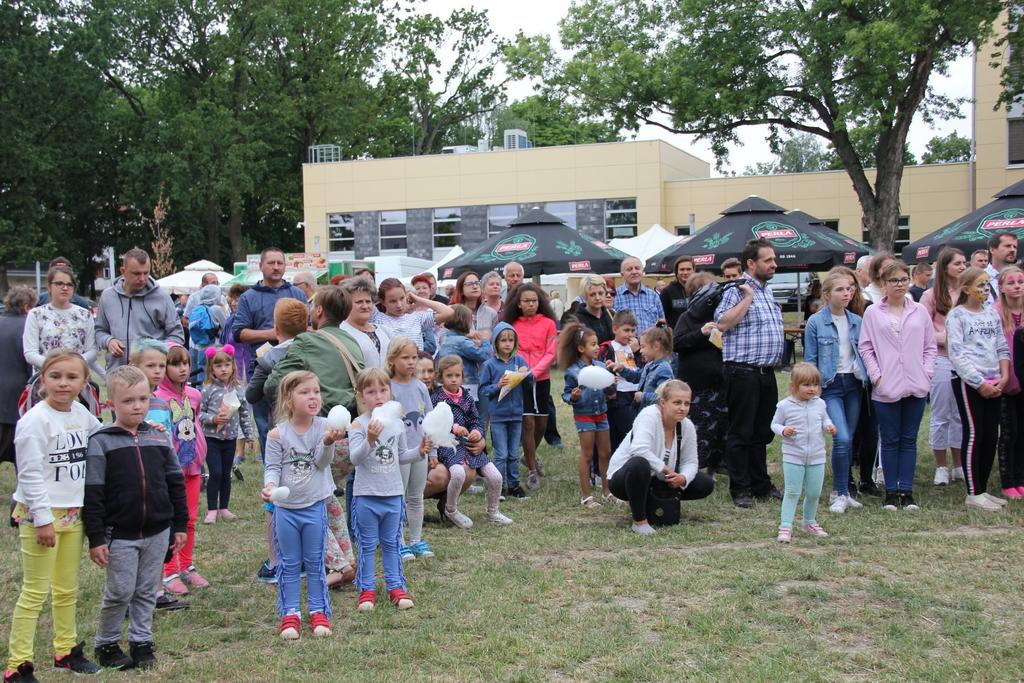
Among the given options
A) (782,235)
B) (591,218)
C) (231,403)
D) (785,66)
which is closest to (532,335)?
(231,403)

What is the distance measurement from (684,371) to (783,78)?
18354mm

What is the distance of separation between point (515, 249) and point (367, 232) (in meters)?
26.0

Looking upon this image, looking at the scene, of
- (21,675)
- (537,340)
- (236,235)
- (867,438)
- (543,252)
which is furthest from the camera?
(236,235)

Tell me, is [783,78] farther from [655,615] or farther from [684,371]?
[655,615]

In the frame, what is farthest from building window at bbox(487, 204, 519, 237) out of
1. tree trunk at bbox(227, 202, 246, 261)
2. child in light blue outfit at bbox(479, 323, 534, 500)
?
child in light blue outfit at bbox(479, 323, 534, 500)

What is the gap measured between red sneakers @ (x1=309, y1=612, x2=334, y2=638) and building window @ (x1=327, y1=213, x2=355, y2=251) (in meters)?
35.3

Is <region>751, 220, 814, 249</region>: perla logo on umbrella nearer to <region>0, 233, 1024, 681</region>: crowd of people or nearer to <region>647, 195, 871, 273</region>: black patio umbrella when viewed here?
<region>647, 195, 871, 273</region>: black patio umbrella

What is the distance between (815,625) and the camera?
15.8ft

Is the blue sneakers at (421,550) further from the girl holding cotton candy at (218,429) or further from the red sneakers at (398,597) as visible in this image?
the girl holding cotton candy at (218,429)

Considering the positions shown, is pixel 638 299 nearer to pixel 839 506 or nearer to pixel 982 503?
pixel 839 506

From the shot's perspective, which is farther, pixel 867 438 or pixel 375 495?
pixel 867 438

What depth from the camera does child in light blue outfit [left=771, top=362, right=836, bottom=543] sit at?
21.8 feet

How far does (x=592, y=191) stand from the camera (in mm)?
35469

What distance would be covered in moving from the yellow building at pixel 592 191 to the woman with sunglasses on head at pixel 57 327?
2842 centimetres
